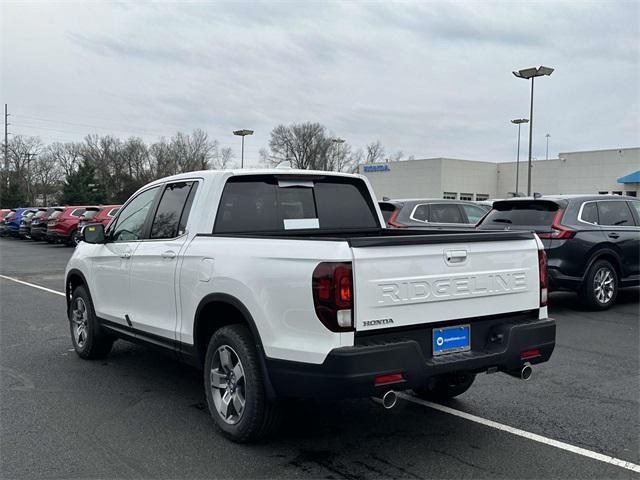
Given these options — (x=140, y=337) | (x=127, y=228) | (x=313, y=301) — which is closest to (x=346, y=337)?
(x=313, y=301)

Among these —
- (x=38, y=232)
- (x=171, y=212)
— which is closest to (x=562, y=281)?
(x=171, y=212)

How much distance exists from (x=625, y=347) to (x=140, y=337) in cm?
542

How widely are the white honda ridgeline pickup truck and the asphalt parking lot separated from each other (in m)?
0.35

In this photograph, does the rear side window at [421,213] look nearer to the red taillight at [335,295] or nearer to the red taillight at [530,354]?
the red taillight at [530,354]

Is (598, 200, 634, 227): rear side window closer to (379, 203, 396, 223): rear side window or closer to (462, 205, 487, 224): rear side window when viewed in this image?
(462, 205, 487, 224): rear side window

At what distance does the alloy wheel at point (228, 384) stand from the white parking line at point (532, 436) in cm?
171

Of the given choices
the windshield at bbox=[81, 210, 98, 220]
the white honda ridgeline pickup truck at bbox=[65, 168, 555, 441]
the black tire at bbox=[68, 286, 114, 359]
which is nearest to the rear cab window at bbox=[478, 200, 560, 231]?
the white honda ridgeline pickup truck at bbox=[65, 168, 555, 441]

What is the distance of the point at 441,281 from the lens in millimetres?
3963

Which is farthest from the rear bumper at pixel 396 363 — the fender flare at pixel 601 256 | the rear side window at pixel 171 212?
the fender flare at pixel 601 256

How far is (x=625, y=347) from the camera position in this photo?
7.23m

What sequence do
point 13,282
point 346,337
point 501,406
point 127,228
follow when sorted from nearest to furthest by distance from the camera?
point 346,337, point 501,406, point 127,228, point 13,282

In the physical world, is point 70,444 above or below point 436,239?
below

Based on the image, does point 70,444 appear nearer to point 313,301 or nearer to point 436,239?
point 313,301

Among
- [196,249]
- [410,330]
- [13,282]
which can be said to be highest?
[196,249]
